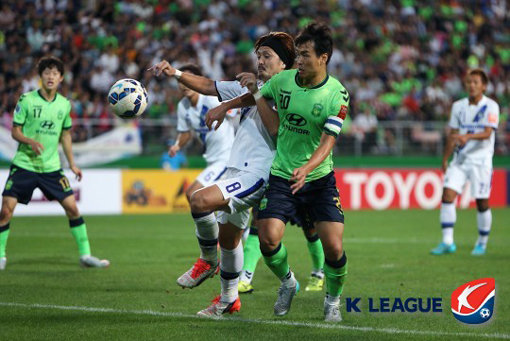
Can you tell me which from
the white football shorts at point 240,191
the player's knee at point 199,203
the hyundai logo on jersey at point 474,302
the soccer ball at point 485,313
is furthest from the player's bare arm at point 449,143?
the player's knee at point 199,203

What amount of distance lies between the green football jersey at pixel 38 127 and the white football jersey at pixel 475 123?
5.82 metres

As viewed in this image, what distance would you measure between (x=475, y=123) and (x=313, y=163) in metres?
6.80

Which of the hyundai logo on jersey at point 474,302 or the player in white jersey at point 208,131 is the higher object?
the player in white jersey at point 208,131

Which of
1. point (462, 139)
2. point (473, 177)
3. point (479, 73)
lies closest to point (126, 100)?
point (462, 139)

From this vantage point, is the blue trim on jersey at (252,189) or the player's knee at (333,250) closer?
the player's knee at (333,250)

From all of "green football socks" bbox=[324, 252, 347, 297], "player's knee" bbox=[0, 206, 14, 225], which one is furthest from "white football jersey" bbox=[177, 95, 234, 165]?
"green football socks" bbox=[324, 252, 347, 297]

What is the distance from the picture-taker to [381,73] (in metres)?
27.5

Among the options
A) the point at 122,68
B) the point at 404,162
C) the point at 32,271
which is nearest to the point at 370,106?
the point at 404,162

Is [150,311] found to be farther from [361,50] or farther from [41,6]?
[361,50]

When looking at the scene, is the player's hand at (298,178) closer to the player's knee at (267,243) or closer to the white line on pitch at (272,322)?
the player's knee at (267,243)

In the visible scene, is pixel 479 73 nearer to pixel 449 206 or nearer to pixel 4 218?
pixel 449 206

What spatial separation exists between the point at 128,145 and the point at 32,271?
34.4ft

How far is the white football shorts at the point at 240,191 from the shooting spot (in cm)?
706

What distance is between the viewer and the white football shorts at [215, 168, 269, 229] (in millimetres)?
7062
